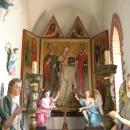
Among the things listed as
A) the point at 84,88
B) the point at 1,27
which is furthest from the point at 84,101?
the point at 1,27

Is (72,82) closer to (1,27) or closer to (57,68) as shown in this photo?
(57,68)

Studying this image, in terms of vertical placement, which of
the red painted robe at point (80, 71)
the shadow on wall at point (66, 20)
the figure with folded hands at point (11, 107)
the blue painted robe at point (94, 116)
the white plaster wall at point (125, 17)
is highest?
the shadow on wall at point (66, 20)

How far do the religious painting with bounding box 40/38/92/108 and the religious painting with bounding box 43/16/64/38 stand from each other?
19 centimetres

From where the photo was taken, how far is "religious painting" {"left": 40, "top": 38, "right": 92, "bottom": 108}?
31.1ft

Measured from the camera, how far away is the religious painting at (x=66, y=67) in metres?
9.49

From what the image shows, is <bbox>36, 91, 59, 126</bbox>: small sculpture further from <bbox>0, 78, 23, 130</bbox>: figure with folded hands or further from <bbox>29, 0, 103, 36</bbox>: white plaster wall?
<bbox>0, 78, 23, 130</bbox>: figure with folded hands

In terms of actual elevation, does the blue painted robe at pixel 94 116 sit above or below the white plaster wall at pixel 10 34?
below

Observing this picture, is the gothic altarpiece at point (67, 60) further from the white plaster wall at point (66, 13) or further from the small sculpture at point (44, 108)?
the small sculpture at point (44, 108)

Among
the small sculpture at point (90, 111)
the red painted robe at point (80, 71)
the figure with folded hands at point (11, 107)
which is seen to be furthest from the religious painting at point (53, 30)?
the figure with folded hands at point (11, 107)

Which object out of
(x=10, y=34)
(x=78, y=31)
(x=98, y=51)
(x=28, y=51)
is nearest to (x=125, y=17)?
(x=10, y=34)

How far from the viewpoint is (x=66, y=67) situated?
9.72 m

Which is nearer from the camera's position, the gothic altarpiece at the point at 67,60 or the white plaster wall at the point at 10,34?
the white plaster wall at the point at 10,34

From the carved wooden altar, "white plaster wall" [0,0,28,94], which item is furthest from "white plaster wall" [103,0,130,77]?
"white plaster wall" [0,0,28,94]

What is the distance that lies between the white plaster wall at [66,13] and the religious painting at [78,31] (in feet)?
0.94
